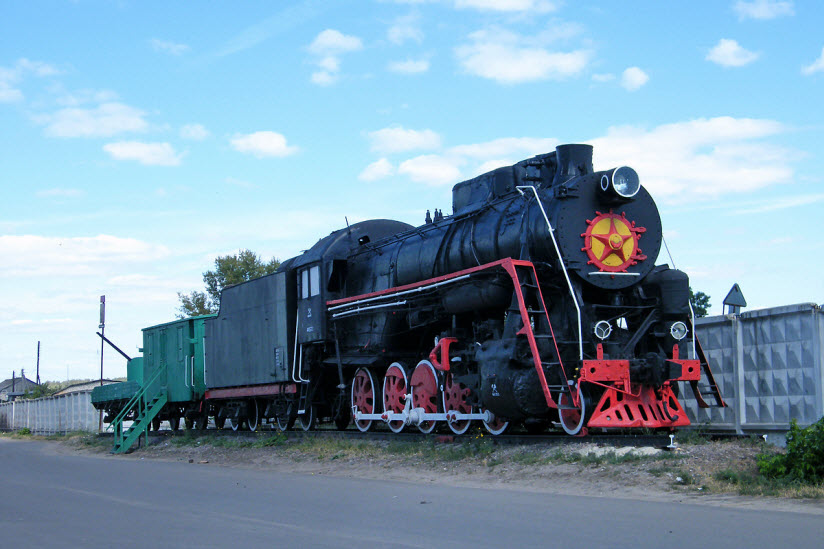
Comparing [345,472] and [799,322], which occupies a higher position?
[799,322]

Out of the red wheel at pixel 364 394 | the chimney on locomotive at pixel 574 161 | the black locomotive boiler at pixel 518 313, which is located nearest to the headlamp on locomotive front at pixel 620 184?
the black locomotive boiler at pixel 518 313

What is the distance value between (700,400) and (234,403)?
13596 mm

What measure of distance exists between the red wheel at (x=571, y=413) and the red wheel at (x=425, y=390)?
2.78 metres

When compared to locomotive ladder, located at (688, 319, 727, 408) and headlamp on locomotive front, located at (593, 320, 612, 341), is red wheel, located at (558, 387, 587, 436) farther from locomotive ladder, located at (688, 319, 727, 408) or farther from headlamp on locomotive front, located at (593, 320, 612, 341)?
locomotive ladder, located at (688, 319, 727, 408)

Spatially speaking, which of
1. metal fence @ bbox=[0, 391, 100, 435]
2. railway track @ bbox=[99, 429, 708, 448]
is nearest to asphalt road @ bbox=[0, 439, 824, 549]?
railway track @ bbox=[99, 429, 708, 448]

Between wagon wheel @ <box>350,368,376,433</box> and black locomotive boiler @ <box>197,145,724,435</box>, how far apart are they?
38mm

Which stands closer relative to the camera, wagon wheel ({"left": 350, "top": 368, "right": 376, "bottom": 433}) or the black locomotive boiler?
the black locomotive boiler

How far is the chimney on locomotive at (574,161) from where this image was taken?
1332 cm

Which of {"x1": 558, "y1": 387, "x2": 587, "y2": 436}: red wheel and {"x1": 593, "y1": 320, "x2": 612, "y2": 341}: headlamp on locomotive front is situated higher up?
{"x1": 593, "y1": 320, "x2": 612, "y2": 341}: headlamp on locomotive front

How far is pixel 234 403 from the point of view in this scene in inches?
888

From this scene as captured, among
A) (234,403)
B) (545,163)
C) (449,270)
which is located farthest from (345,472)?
(234,403)

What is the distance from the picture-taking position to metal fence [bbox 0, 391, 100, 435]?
36312 mm

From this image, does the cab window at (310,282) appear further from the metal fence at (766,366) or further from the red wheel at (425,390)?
the metal fence at (766,366)

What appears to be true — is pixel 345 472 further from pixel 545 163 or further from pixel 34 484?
pixel 545 163
